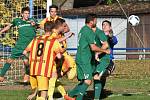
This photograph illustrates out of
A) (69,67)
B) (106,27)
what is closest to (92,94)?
(106,27)

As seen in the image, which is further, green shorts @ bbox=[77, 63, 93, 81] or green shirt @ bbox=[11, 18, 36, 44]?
green shirt @ bbox=[11, 18, 36, 44]

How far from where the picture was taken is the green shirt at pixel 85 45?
40.6 feet

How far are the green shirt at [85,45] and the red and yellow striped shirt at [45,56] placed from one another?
3.83 feet

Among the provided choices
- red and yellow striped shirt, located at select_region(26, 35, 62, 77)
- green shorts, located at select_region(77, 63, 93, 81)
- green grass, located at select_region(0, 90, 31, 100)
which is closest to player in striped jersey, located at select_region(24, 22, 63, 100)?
red and yellow striped shirt, located at select_region(26, 35, 62, 77)

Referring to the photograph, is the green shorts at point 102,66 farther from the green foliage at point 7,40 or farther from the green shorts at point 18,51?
the green foliage at point 7,40

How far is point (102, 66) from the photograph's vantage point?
1345 centimetres

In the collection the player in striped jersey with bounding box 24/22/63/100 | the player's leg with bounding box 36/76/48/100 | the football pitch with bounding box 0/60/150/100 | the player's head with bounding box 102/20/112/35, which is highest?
the player's head with bounding box 102/20/112/35

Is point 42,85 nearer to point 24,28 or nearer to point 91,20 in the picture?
point 91,20

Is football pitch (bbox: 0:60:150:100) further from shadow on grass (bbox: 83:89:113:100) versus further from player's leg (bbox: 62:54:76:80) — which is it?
player's leg (bbox: 62:54:76:80)

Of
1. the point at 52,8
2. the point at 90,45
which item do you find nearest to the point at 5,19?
the point at 52,8

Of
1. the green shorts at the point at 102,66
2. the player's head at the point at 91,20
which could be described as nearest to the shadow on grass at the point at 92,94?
the green shorts at the point at 102,66

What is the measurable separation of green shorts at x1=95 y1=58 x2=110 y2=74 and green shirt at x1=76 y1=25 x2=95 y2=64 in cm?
95

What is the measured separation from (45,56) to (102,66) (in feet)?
8.00

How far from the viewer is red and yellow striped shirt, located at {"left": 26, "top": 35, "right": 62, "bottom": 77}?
445 inches
